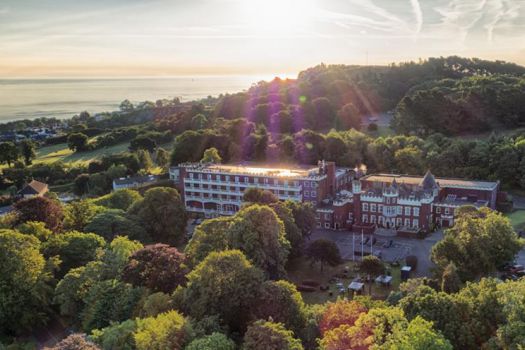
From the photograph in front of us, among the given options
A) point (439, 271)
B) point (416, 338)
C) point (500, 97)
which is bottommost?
point (439, 271)

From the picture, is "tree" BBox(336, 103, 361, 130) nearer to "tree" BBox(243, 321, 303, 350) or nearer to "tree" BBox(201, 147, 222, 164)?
"tree" BBox(201, 147, 222, 164)

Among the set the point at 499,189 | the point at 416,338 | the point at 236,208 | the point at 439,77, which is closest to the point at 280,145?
the point at 236,208

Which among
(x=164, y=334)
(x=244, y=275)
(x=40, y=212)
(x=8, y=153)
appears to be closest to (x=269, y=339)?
(x=164, y=334)

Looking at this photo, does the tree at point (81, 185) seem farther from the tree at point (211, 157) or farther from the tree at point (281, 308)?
the tree at point (281, 308)

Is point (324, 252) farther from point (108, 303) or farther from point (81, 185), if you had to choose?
point (81, 185)

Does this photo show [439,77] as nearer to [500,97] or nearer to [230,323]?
[500,97]

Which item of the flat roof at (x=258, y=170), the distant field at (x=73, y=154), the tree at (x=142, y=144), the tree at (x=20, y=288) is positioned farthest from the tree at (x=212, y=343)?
the distant field at (x=73, y=154)

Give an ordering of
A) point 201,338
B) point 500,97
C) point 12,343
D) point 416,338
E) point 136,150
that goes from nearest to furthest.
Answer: point 416,338 < point 201,338 < point 12,343 < point 500,97 < point 136,150

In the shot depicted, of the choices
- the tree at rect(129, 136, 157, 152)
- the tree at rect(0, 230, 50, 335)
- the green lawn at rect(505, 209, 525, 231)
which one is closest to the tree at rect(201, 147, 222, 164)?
the tree at rect(129, 136, 157, 152)
